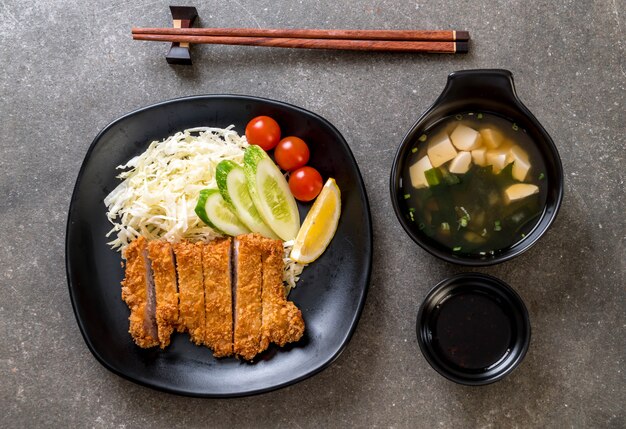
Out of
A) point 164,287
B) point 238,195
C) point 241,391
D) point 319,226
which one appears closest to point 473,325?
point 319,226

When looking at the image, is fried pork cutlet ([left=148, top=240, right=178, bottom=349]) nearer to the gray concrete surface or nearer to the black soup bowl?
the gray concrete surface

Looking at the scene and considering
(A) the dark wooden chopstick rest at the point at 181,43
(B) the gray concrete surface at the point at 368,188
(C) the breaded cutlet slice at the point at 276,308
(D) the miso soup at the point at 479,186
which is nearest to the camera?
(D) the miso soup at the point at 479,186

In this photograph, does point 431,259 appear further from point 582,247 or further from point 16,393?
point 16,393

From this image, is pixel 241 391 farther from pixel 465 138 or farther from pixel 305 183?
pixel 465 138

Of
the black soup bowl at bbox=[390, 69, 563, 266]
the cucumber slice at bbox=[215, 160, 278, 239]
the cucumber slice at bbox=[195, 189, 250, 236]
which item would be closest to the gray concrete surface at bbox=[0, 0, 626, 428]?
Answer: the black soup bowl at bbox=[390, 69, 563, 266]

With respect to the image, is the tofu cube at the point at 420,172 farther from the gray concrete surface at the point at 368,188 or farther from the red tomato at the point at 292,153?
the red tomato at the point at 292,153

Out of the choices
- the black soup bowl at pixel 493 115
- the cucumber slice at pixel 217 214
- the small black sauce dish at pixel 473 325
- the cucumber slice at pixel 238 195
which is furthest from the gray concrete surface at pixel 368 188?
the cucumber slice at pixel 217 214

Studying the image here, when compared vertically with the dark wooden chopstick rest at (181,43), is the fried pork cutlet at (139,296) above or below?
below
